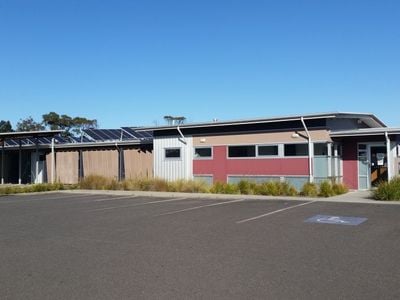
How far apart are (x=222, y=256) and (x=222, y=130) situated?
54.7ft

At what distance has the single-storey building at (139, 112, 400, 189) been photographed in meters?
21.2

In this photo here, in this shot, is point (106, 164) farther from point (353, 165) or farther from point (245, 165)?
point (353, 165)

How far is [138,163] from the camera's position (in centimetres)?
2873

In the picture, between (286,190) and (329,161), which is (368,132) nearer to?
(329,161)

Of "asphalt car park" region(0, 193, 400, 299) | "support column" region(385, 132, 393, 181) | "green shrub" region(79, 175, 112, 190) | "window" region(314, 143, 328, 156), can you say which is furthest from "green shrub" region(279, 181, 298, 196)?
"green shrub" region(79, 175, 112, 190)

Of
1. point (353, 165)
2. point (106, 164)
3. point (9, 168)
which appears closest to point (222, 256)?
point (353, 165)

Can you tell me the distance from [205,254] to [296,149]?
14.5 m

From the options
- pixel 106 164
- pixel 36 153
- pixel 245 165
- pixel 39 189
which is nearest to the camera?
pixel 245 165

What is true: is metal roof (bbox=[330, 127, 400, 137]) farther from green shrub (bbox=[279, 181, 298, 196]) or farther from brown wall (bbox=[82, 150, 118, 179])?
brown wall (bbox=[82, 150, 118, 179])

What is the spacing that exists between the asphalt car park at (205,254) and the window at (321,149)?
21.7 ft

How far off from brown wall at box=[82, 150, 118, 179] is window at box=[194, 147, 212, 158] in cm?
627

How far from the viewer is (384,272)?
6906 mm

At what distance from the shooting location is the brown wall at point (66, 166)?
106 feet

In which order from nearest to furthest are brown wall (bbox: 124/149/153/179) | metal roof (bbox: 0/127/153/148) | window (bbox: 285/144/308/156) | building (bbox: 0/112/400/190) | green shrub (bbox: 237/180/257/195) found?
green shrub (bbox: 237/180/257/195)
building (bbox: 0/112/400/190)
window (bbox: 285/144/308/156)
brown wall (bbox: 124/149/153/179)
metal roof (bbox: 0/127/153/148)
